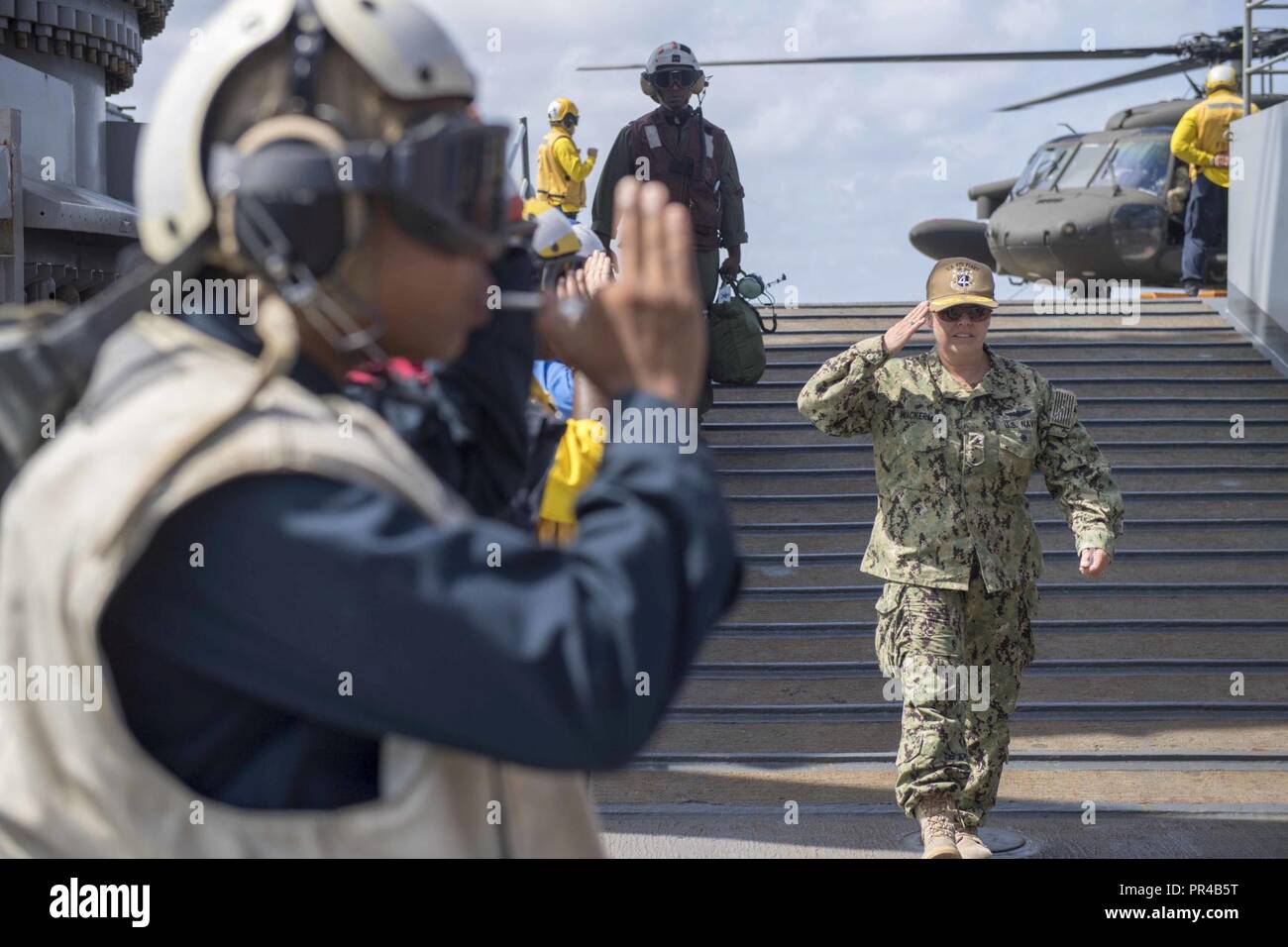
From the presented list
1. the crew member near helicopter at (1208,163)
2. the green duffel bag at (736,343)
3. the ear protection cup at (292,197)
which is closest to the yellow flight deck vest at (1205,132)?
the crew member near helicopter at (1208,163)

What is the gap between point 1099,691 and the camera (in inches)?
332

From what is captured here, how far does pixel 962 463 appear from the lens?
5.96m

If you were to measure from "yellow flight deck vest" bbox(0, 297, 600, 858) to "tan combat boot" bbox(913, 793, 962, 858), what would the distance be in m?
4.59

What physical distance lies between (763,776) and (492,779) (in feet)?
19.8

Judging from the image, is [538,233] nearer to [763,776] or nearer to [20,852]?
[20,852]

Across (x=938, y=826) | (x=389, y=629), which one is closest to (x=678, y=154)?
(x=938, y=826)

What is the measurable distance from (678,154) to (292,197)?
27.7 feet

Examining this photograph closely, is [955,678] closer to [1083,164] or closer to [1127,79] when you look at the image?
[1083,164]

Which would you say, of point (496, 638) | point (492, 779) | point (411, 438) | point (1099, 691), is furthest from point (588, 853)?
point (1099, 691)

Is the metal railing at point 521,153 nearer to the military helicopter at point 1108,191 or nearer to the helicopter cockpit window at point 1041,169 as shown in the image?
the military helicopter at point 1108,191

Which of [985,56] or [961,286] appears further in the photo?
[985,56]

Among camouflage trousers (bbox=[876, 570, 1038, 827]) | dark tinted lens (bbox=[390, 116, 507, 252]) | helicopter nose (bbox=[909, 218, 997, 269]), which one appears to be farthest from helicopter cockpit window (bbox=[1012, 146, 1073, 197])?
dark tinted lens (bbox=[390, 116, 507, 252])

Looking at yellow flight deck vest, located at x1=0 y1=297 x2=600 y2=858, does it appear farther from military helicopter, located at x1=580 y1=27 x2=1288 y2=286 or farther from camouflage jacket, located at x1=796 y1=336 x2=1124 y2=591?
military helicopter, located at x1=580 y1=27 x2=1288 y2=286
